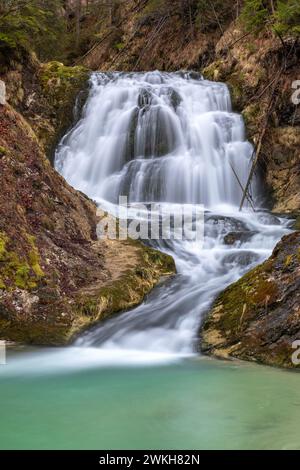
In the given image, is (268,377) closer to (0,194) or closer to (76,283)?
(76,283)

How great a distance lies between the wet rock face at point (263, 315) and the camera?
198 inches

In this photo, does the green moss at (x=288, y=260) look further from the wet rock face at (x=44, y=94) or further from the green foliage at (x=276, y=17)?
the wet rock face at (x=44, y=94)

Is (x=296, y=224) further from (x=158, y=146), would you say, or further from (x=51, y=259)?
(x=51, y=259)

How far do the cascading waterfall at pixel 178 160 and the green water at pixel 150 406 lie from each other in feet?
9.08

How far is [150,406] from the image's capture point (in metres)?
3.74

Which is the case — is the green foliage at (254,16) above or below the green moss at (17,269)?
above

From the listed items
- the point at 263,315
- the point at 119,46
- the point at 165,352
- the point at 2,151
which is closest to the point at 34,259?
the point at 2,151

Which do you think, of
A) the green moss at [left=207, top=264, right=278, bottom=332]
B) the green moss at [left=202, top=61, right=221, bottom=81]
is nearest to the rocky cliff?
the green moss at [left=207, top=264, right=278, bottom=332]

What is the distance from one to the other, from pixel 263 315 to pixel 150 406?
7.05 feet

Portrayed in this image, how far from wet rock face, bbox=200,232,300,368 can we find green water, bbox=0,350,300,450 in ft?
1.01

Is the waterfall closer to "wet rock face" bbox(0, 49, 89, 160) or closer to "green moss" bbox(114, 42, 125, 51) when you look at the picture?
"wet rock face" bbox(0, 49, 89, 160)

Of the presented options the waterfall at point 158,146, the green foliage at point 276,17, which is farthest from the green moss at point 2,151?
the green foliage at point 276,17

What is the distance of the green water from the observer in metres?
3.07
